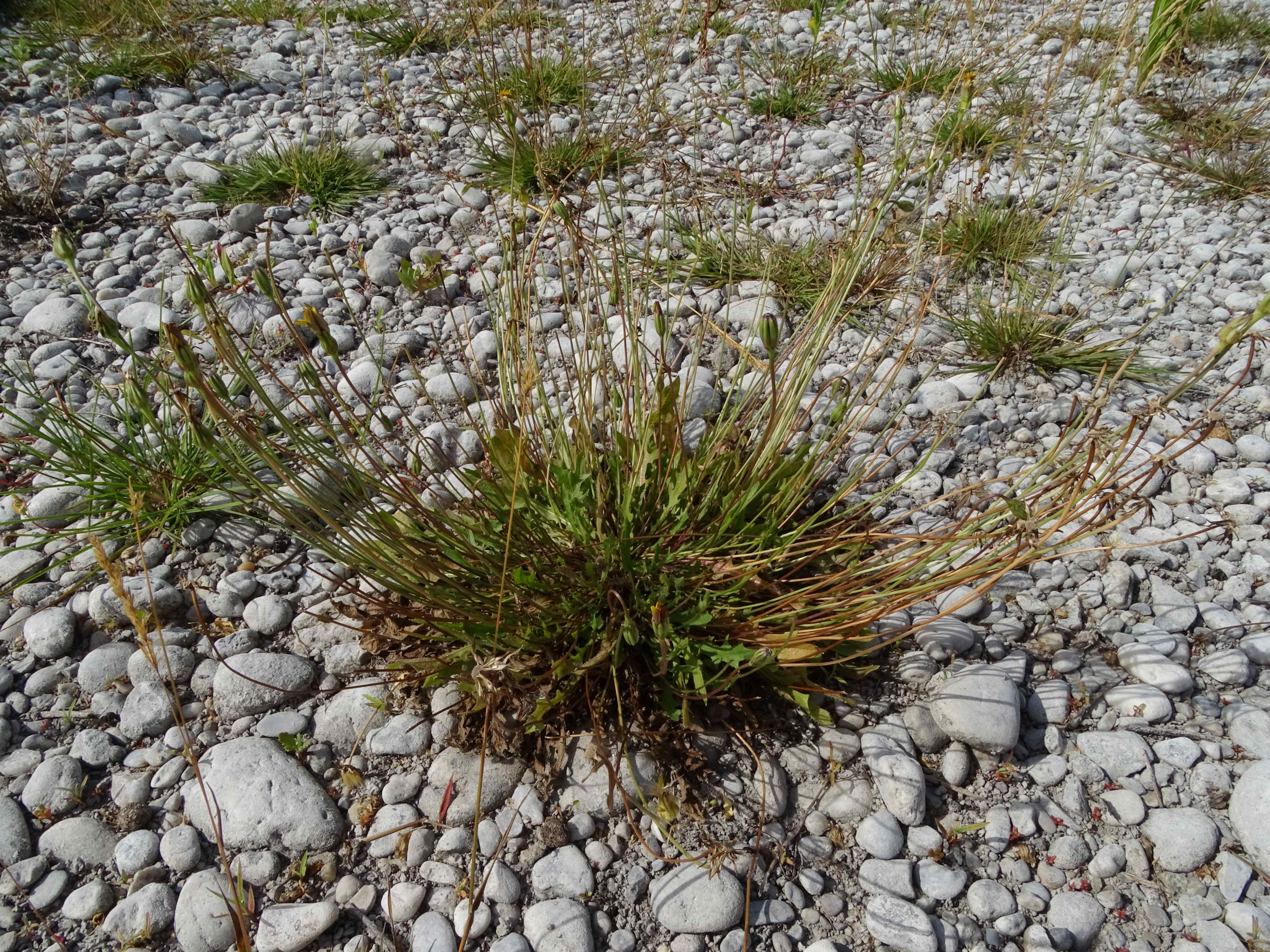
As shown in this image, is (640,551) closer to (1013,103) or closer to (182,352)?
(182,352)

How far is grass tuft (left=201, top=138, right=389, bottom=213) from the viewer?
3096mm

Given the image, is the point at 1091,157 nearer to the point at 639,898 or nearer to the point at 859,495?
the point at 859,495

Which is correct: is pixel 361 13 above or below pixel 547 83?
above

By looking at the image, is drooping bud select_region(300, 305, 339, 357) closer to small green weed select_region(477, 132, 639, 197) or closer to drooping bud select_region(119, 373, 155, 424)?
drooping bud select_region(119, 373, 155, 424)

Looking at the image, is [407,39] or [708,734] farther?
[407,39]

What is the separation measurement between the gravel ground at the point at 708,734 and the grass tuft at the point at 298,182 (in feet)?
0.71

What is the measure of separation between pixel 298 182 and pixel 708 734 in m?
2.59

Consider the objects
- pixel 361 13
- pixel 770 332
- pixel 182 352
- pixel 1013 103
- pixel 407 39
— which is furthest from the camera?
pixel 361 13

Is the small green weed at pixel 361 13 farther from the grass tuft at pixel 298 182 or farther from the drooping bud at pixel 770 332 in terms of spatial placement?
the drooping bud at pixel 770 332

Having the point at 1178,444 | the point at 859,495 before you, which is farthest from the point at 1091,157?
the point at 859,495

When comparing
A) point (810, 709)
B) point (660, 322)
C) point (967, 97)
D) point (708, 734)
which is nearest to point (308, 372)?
point (660, 322)

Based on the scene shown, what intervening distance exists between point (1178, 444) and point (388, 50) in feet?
12.4

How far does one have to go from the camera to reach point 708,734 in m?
1.60

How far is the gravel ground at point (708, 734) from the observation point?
1.37 meters
